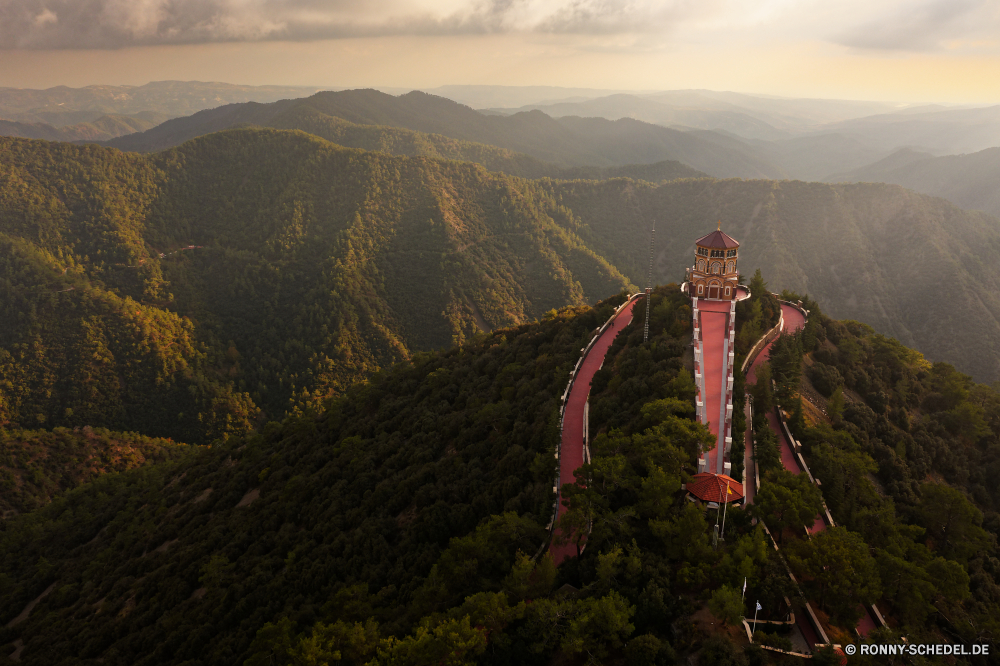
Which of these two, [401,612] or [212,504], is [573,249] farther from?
[401,612]

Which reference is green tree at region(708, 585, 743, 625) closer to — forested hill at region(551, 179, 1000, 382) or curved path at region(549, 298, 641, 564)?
curved path at region(549, 298, 641, 564)

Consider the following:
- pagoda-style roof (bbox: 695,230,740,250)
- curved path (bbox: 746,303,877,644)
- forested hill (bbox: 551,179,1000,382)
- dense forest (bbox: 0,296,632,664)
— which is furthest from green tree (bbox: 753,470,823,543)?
forested hill (bbox: 551,179,1000,382)

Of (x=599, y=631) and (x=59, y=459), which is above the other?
(x=599, y=631)

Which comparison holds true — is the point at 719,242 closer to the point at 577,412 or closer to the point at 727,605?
the point at 577,412

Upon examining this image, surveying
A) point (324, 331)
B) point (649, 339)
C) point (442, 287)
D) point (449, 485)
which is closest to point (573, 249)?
point (442, 287)

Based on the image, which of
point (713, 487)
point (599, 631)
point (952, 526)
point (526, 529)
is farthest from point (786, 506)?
point (952, 526)

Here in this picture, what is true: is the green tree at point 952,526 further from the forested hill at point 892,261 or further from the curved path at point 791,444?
the forested hill at point 892,261
